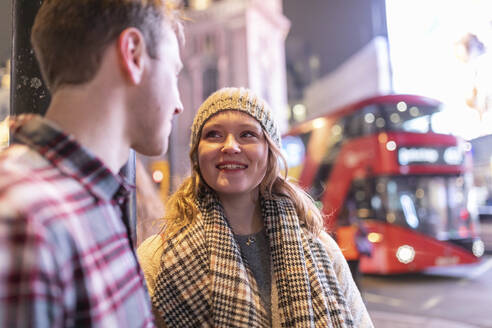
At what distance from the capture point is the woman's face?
1791 mm

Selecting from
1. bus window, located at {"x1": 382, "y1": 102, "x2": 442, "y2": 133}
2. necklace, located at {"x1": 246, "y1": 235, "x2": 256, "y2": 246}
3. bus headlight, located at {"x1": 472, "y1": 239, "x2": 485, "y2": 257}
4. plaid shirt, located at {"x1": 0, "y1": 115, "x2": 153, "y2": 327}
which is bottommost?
bus headlight, located at {"x1": 472, "y1": 239, "x2": 485, "y2": 257}

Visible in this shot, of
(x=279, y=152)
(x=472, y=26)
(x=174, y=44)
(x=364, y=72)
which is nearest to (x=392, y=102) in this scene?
(x=472, y=26)

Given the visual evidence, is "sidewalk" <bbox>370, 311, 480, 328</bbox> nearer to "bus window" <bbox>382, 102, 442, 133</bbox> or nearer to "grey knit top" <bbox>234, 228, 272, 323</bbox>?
"bus window" <bbox>382, 102, 442, 133</bbox>

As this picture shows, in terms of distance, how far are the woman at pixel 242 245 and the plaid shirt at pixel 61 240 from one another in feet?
2.23

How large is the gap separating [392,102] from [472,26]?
2221 millimetres

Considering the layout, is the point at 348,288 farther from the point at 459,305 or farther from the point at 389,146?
the point at 389,146

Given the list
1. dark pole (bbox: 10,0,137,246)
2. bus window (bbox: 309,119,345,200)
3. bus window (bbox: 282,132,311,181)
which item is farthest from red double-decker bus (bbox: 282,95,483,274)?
dark pole (bbox: 10,0,137,246)

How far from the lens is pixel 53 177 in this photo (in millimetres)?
763

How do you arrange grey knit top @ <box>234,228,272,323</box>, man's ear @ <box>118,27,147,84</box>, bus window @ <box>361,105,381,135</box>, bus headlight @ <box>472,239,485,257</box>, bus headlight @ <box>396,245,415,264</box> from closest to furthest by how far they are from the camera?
man's ear @ <box>118,27,147,84</box>
grey knit top @ <box>234,228,272,323</box>
bus headlight @ <box>396,245,415,264</box>
bus headlight @ <box>472,239,485,257</box>
bus window @ <box>361,105,381,135</box>

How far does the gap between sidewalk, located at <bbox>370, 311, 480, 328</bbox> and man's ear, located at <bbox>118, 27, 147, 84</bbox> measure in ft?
17.7

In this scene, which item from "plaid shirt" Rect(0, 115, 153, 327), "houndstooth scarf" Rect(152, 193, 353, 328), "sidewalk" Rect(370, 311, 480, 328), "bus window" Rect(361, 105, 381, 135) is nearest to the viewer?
"plaid shirt" Rect(0, 115, 153, 327)

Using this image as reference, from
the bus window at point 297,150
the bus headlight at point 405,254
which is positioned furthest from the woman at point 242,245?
the bus window at point 297,150

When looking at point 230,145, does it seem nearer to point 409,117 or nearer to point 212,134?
point 212,134

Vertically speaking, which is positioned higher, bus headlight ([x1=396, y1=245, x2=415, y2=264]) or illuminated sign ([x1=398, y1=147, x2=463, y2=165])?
illuminated sign ([x1=398, y1=147, x2=463, y2=165])
